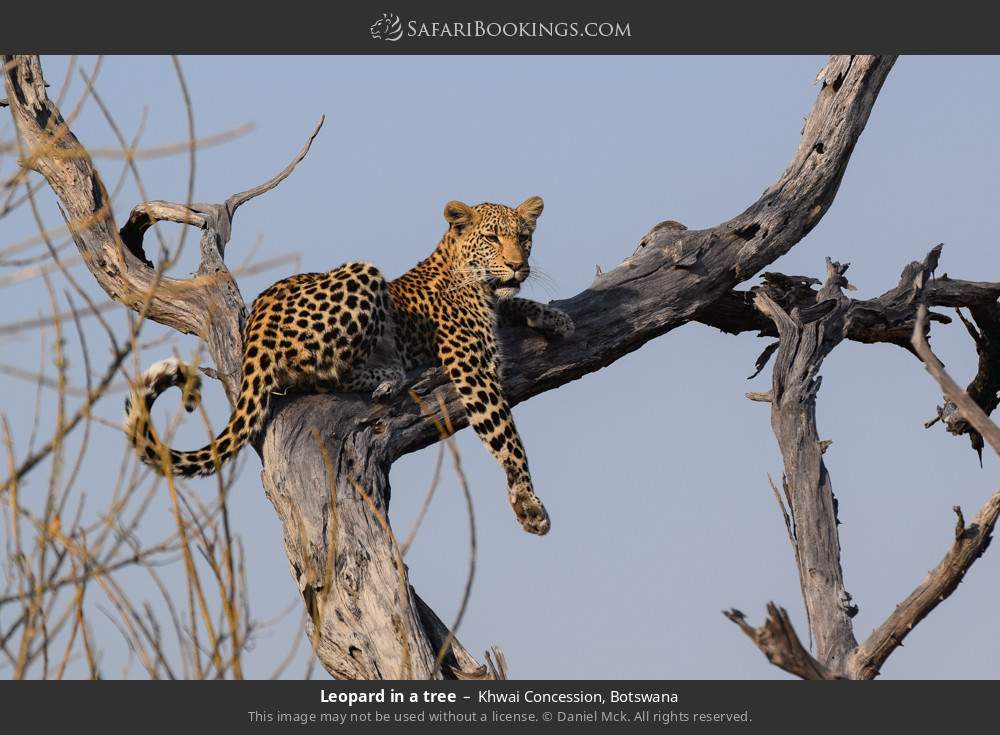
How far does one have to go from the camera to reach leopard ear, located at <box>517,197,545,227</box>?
403 inches

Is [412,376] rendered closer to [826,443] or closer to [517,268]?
[517,268]

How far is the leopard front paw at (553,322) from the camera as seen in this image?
9.99m

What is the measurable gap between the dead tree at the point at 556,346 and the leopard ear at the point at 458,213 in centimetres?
104

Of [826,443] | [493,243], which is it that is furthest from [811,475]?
[493,243]

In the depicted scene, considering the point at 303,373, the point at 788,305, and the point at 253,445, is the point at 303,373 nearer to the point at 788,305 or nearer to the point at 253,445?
the point at 253,445

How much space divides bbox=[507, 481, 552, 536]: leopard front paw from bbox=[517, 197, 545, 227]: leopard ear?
247cm

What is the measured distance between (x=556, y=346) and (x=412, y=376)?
1396 millimetres

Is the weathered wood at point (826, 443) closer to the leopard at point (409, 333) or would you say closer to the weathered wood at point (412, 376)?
the weathered wood at point (412, 376)

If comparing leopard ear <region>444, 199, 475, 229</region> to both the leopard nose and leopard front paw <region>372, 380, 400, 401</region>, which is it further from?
leopard front paw <region>372, 380, 400, 401</region>

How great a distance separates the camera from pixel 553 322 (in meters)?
10.0

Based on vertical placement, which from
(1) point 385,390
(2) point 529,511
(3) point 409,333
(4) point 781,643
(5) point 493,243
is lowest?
(4) point 781,643

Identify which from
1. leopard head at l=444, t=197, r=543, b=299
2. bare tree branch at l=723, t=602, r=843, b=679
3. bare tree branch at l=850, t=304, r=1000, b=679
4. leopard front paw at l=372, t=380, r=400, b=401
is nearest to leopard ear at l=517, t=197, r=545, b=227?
leopard head at l=444, t=197, r=543, b=299
